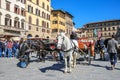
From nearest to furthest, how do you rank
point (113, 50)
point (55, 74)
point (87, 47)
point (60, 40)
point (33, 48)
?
point (55, 74)
point (60, 40)
point (113, 50)
point (33, 48)
point (87, 47)

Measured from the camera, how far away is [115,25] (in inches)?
4437

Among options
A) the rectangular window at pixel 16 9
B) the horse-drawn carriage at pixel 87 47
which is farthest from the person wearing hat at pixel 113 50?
the rectangular window at pixel 16 9

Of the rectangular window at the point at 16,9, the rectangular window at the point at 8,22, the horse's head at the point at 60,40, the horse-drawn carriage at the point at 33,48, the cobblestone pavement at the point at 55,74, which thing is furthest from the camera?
the rectangular window at the point at 16,9

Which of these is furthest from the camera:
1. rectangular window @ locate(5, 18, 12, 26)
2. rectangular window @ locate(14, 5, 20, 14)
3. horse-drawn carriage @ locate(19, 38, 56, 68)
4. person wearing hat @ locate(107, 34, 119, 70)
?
rectangular window @ locate(14, 5, 20, 14)

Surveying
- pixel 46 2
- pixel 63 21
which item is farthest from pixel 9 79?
pixel 63 21

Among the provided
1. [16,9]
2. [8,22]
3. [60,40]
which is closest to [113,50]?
[60,40]

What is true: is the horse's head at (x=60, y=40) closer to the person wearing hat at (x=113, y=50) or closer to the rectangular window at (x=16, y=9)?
the person wearing hat at (x=113, y=50)

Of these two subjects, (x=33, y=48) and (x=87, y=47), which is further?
(x=87, y=47)

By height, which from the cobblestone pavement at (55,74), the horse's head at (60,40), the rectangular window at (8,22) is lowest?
the cobblestone pavement at (55,74)

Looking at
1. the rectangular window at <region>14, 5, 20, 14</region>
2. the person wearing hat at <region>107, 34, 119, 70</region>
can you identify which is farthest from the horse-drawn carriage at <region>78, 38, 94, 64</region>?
the rectangular window at <region>14, 5, 20, 14</region>

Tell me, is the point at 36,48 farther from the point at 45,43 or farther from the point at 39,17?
the point at 39,17

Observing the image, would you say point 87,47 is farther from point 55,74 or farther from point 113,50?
point 55,74

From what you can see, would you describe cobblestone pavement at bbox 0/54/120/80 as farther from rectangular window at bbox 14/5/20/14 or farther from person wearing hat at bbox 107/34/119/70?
rectangular window at bbox 14/5/20/14

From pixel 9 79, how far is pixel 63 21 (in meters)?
66.4
